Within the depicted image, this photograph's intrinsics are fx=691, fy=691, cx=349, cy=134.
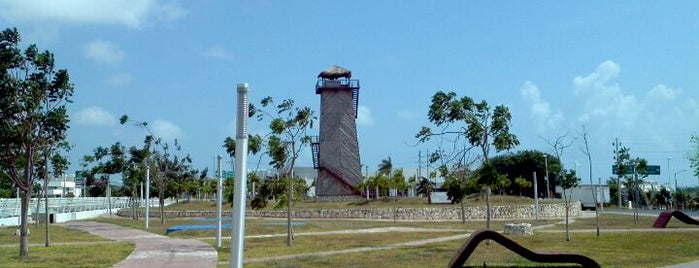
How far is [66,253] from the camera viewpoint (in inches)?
802

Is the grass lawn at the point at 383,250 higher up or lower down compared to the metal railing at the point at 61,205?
lower down

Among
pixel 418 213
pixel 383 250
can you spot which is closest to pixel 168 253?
pixel 383 250

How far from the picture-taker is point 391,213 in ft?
171

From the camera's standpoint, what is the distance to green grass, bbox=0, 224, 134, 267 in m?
17.4

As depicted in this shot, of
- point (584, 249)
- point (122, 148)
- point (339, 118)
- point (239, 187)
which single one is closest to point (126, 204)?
point (339, 118)

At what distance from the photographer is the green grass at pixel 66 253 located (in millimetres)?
17422

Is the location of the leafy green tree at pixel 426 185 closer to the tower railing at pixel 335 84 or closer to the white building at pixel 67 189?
the tower railing at pixel 335 84

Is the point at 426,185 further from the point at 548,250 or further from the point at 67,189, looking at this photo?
the point at 67,189

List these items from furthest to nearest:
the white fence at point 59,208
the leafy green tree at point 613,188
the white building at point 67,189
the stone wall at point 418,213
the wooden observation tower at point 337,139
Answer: the white building at point 67,189 → the leafy green tree at point 613,188 → the wooden observation tower at point 337,139 → the stone wall at point 418,213 → the white fence at point 59,208

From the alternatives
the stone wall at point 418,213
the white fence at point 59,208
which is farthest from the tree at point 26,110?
the stone wall at point 418,213

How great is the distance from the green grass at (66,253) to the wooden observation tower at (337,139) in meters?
42.8

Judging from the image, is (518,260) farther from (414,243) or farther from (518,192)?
(518,192)

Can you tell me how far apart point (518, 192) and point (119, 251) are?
75919 millimetres

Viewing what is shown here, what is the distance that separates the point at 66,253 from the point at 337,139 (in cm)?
4979
